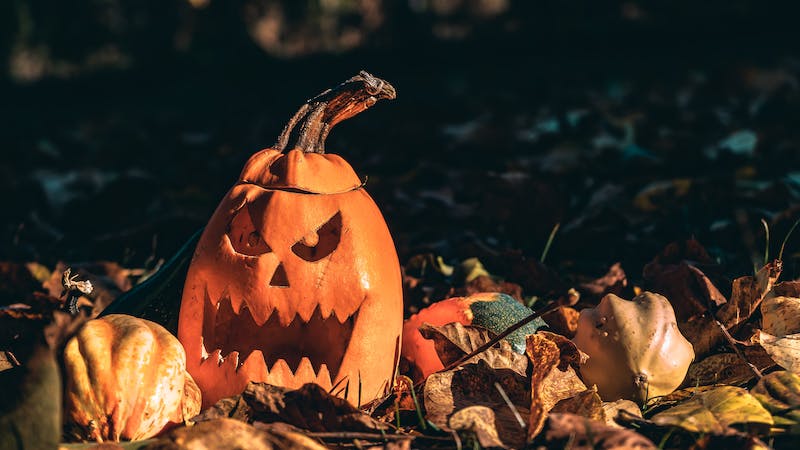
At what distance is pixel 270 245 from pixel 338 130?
4.15 metres

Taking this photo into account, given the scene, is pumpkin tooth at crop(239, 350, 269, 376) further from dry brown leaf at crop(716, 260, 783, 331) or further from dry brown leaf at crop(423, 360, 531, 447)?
dry brown leaf at crop(716, 260, 783, 331)

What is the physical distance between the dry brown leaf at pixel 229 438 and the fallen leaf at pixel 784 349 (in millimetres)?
1193

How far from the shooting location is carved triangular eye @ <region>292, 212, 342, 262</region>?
83.4 inches

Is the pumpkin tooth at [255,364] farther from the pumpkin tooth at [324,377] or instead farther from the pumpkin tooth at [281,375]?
the pumpkin tooth at [324,377]

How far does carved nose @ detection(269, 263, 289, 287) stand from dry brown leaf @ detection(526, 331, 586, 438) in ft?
2.07

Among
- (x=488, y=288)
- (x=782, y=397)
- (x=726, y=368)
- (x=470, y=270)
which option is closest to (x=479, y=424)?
(x=782, y=397)

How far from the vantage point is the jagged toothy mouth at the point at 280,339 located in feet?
6.83

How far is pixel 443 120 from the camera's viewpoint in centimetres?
645

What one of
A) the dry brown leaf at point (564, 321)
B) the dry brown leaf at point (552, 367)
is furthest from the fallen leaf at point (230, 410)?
the dry brown leaf at point (564, 321)

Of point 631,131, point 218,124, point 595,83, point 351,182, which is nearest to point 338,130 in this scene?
point 218,124

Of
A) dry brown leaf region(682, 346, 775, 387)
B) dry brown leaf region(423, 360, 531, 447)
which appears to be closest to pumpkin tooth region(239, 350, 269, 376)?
dry brown leaf region(423, 360, 531, 447)

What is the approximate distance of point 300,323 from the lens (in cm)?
217

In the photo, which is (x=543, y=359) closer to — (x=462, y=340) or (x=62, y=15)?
(x=462, y=340)

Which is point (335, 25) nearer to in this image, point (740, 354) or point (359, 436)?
point (740, 354)
